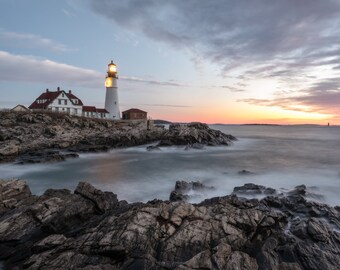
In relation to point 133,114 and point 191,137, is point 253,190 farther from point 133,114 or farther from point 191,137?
point 133,114

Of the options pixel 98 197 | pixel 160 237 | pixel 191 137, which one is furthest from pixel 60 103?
pixel 160 237

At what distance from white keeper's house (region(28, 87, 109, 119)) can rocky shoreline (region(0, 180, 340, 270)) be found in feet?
118

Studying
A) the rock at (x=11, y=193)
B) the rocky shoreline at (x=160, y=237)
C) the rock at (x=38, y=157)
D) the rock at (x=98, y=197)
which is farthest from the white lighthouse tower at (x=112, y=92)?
the rocky shoreline at (x=160, y=237)

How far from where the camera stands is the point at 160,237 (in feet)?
22.5

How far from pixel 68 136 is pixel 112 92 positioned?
20.1 m

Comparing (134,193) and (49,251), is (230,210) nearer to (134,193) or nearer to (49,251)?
(49,251)

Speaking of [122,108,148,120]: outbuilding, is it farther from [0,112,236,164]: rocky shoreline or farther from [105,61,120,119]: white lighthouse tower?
[0,112,236,164]: rocky shoreline

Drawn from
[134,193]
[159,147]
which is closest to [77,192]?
[134,193]

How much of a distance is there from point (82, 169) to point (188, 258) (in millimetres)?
14949

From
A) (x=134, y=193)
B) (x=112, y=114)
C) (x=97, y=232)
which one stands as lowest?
(x=134, y=193)

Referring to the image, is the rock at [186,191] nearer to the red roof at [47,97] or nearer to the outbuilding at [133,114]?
the red roof at [47,97]

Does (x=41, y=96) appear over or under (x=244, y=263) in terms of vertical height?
over

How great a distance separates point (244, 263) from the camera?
5.88 m

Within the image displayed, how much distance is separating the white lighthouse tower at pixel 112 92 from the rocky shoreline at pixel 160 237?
131 ft
